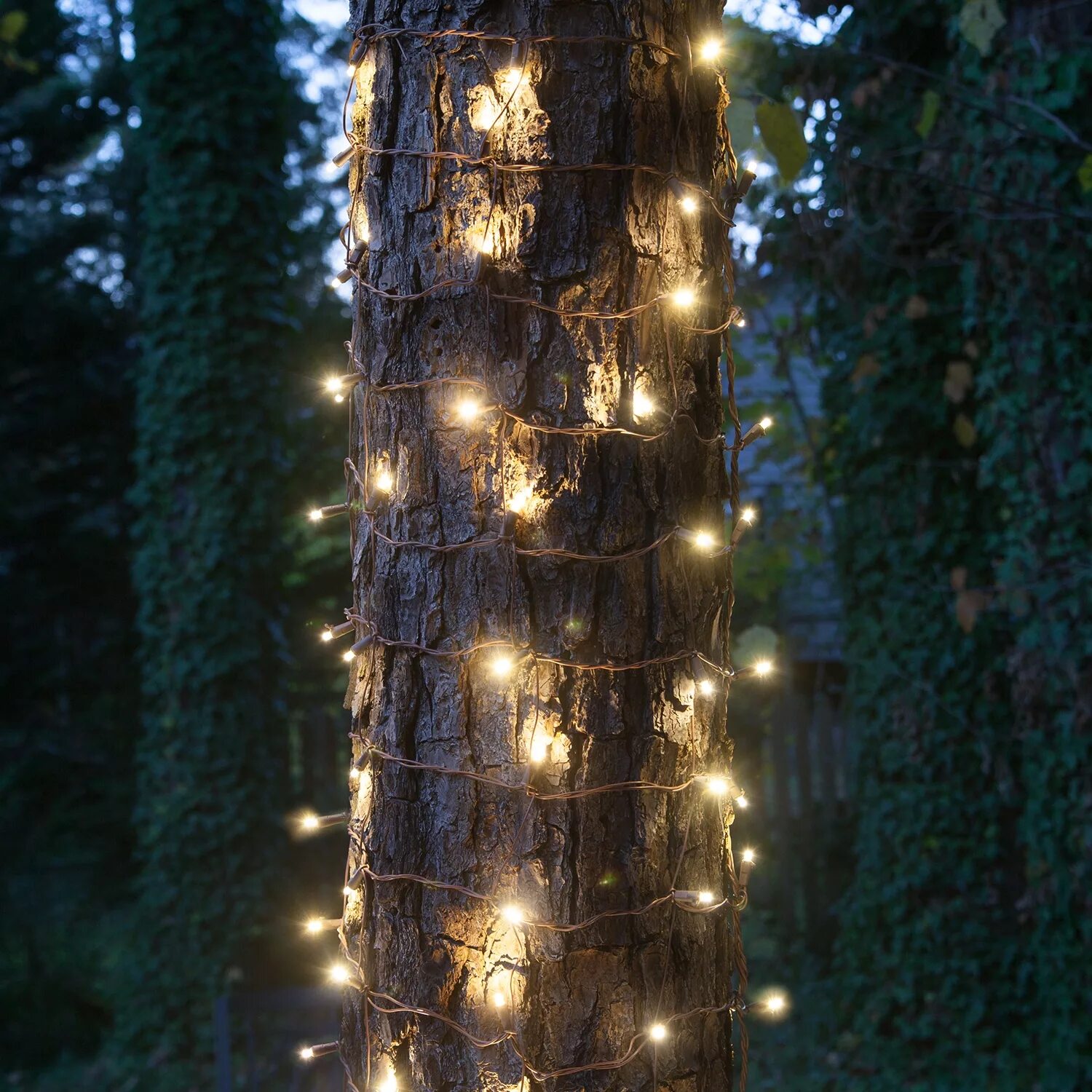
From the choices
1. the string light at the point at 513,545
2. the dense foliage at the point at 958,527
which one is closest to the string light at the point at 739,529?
the string light at the point at 513,545

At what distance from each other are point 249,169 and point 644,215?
410cm

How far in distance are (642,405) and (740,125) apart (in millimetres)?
784

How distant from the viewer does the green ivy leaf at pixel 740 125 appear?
5.68ft

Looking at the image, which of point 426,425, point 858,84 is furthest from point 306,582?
point 426,425

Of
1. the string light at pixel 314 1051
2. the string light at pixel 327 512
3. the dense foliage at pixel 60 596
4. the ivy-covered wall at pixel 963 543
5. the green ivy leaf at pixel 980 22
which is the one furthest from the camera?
the dense foliage at pixel 60 596

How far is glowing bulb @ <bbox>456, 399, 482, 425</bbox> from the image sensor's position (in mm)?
1177

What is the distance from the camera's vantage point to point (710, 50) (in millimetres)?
1280

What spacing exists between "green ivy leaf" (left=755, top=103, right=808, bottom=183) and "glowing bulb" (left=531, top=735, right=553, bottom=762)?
1.18m

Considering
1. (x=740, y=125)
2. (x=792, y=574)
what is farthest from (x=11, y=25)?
(x=792, y=574)

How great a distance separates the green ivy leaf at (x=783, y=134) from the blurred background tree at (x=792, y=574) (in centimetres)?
101

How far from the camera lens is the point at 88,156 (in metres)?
8.11

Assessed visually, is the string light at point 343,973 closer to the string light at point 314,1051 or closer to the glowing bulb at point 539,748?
the string light at point 314,1051

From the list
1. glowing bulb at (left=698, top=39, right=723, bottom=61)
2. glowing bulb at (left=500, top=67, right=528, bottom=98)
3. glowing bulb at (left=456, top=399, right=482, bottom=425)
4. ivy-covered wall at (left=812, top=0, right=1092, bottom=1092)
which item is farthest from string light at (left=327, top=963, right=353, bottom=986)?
ivy-covered wall at (left=812, top=0, right=1092, bottom=1092)

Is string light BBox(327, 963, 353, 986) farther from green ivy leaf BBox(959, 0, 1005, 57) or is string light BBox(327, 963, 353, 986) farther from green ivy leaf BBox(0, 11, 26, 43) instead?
green ivy leaf BBox(0, 11, 26, 43)
